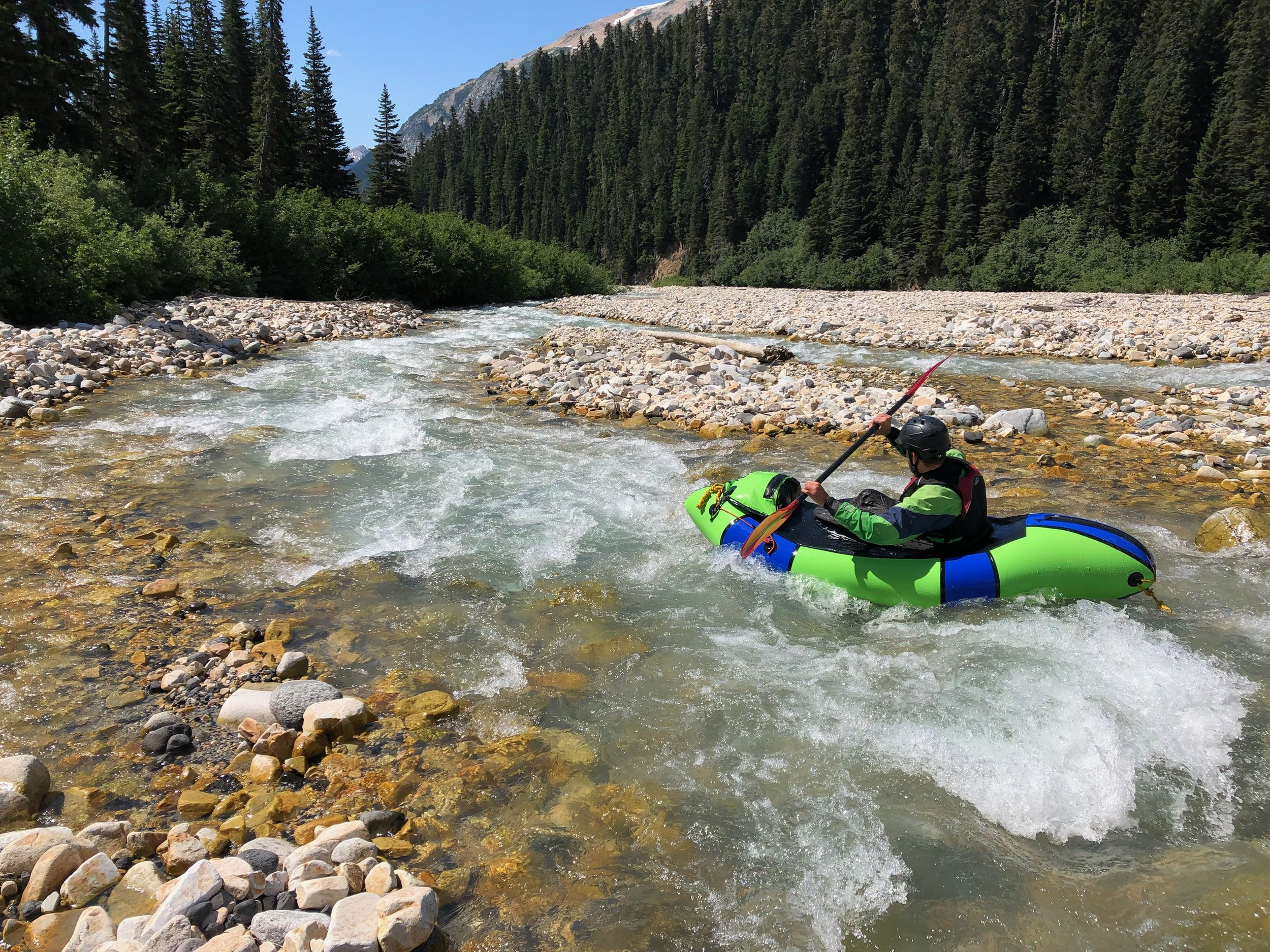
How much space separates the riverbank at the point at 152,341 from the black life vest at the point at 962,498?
977cm

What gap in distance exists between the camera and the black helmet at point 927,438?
178 inches

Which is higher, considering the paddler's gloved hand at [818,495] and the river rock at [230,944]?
the paddler's gloved hand at [818,495]

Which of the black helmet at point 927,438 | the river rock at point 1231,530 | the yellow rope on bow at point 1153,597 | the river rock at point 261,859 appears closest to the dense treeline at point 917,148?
the river rock at point 1231,530

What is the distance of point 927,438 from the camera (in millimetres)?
4523

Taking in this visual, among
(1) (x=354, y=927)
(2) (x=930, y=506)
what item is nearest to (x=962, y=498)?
(2) (x=930, y=506)

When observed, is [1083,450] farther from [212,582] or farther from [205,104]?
[205,104]

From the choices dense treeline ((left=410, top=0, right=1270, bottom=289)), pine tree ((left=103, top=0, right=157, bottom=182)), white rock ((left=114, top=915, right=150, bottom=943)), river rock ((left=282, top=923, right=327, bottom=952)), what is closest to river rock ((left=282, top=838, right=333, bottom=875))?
river rock ((left=282, top=923, right=327, bottom=952))

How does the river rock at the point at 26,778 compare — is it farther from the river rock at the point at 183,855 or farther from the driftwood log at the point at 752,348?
the driftwood log at the point at 752,348

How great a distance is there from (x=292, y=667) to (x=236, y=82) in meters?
42.8

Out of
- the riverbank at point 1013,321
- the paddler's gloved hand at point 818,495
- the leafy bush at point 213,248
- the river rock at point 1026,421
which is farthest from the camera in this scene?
the riverbank at point 1013,321

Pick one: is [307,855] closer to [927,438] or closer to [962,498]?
[927,438]

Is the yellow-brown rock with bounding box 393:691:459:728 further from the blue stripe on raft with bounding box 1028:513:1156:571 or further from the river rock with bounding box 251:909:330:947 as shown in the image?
the blue stripe on raft with bounding box 1028:513:1156:571

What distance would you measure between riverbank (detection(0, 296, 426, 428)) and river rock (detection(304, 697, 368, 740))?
24.8ft

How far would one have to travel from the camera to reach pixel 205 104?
33125 mm
